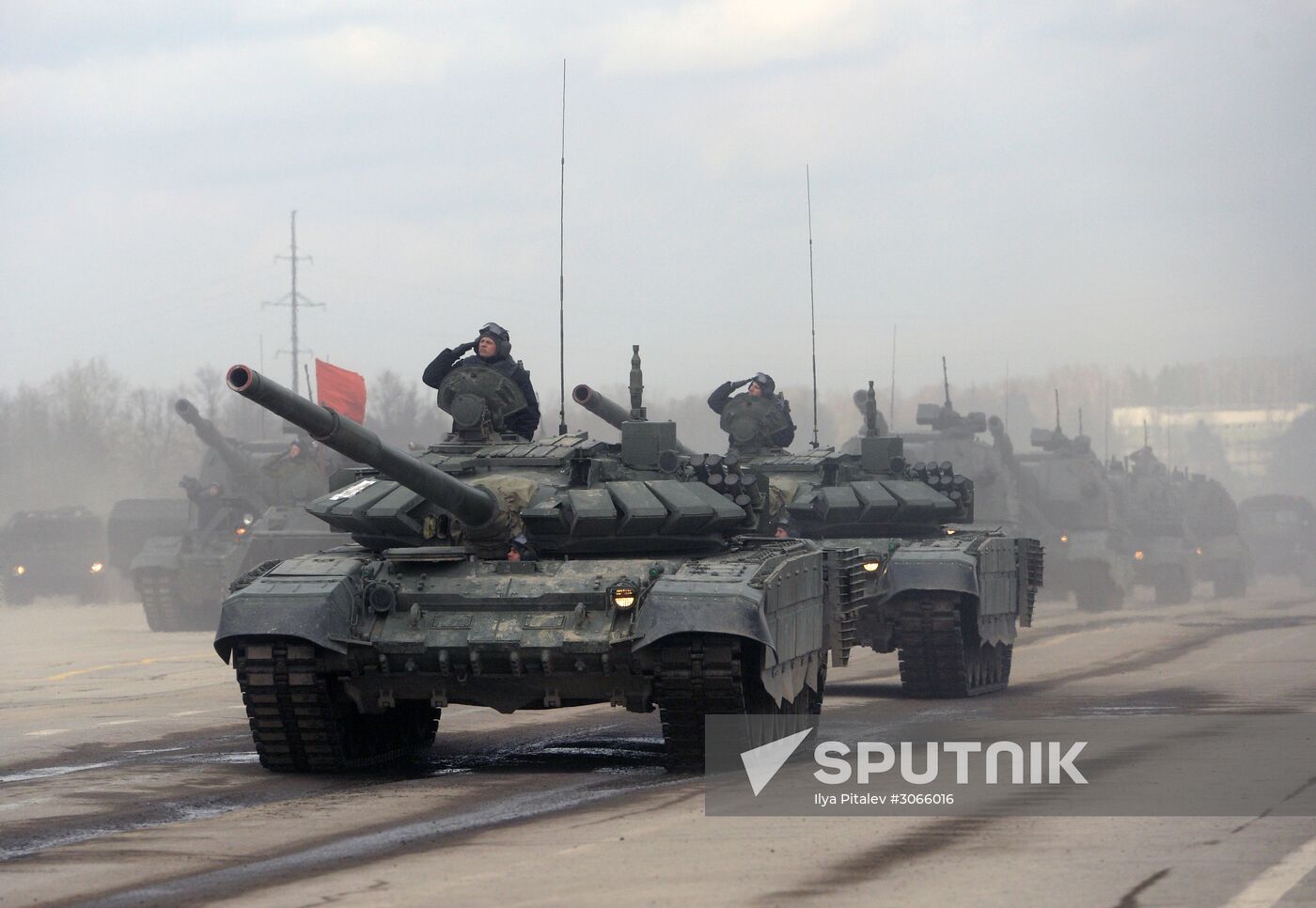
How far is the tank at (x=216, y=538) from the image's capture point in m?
32.6

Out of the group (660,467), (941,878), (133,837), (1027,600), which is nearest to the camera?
(941,878)

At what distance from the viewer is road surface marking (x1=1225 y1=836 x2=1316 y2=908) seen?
8.48 meters

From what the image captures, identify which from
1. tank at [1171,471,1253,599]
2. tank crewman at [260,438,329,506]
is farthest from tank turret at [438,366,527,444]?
tank at [1171,471,1253,599]

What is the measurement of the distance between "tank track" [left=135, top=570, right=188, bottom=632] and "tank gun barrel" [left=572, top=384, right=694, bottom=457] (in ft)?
53.1

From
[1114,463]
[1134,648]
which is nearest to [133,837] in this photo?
[1134,648]

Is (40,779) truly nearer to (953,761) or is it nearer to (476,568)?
(476,568)

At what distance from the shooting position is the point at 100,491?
2896 inches

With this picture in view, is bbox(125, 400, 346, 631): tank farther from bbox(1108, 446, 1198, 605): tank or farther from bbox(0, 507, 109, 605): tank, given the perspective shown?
bbox(1108, 446, 1198, 605): tank

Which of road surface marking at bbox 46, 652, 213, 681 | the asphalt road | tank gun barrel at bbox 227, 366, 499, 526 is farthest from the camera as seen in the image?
road surface marking at bbox 46, 652, 213, 681

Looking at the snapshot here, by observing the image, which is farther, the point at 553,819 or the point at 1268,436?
the point at 1268,436

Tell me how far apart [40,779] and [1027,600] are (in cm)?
1290

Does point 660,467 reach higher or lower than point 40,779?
higher

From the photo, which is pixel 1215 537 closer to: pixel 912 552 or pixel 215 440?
pixel 215 440
